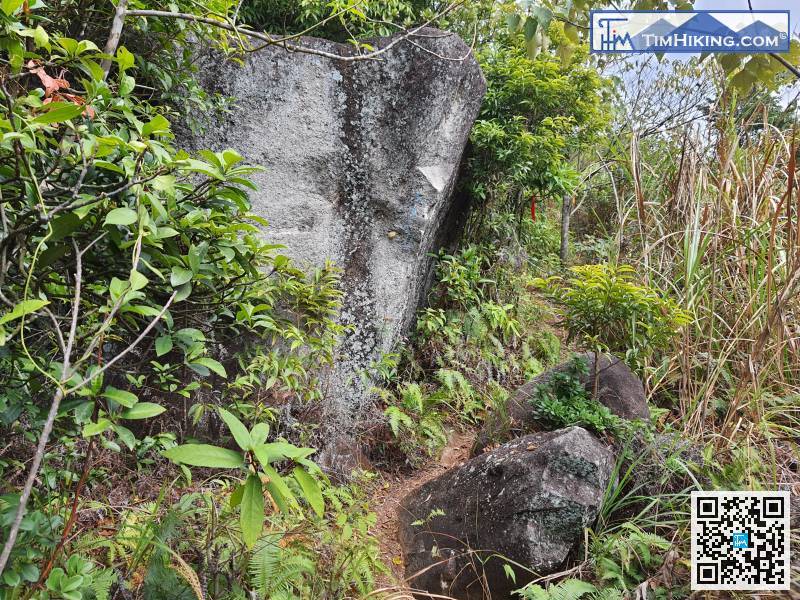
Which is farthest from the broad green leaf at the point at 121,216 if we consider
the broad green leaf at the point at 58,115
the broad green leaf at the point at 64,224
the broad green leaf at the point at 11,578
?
the broad green leaf at the point at 11,578

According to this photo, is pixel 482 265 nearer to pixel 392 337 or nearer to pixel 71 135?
pixel 392 337

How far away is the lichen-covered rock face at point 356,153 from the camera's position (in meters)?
3.54

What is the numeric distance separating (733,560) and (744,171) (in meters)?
A: 3.03

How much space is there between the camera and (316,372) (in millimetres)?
3574

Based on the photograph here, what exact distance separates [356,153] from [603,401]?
2.49m

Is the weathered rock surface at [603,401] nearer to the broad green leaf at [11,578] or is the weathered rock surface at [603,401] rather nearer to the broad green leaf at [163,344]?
the broad green leaf at [163,344]

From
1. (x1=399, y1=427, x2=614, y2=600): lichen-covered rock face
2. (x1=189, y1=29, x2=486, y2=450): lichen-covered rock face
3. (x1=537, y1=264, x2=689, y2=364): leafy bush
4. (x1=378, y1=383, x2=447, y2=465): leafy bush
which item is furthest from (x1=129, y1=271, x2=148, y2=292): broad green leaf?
(x1=378, y1=383, x2=447, y2=465): leafy bush

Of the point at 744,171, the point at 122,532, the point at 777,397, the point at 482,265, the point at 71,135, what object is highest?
the point at 744,171

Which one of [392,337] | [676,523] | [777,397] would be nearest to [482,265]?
[392,337]

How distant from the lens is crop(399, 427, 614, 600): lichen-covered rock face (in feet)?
8.27

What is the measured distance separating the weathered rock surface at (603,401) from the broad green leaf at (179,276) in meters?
2.61

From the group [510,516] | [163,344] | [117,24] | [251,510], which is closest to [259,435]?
[251,510]

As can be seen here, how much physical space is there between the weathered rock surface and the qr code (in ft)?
2.78

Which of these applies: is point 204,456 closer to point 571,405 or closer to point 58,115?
point 58,115
